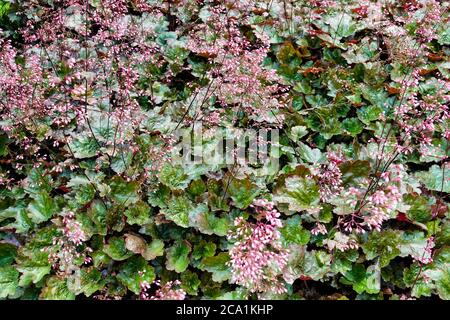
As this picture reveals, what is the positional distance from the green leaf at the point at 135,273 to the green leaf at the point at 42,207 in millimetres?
701

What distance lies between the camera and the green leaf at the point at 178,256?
298cm

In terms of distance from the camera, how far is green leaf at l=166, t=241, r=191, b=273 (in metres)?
2.98

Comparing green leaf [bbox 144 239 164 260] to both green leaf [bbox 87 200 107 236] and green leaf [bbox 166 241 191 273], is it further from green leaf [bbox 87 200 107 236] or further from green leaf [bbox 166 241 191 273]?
green leaf [bbox 87 200 107 236]

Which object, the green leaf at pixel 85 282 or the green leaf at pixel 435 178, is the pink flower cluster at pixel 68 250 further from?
the green leaf at pixel 435 178

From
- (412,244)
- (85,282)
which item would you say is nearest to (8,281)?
(85,282)

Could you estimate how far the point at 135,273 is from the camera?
298cm

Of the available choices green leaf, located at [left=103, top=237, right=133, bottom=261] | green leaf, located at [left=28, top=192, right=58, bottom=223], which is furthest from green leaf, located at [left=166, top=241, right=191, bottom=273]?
green leaf, located at [left=28, top=192, right=58, bottom=223]

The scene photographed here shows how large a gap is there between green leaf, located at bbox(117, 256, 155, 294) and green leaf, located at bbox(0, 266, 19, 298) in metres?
0.70

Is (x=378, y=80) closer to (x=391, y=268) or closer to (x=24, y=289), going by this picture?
(x=391, y=268)

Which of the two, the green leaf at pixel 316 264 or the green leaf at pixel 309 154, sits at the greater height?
the green leaf at pixel 309 154

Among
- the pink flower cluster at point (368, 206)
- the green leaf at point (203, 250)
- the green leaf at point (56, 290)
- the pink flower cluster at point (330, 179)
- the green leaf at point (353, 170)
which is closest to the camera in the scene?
the pink flower cluster at point (368, 206)

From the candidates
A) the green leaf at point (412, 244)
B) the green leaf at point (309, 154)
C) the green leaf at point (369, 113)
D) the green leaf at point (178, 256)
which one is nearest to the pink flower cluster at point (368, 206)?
the green leaf at point (412, 244)

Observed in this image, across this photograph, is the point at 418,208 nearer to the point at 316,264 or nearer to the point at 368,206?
the point at 368,206

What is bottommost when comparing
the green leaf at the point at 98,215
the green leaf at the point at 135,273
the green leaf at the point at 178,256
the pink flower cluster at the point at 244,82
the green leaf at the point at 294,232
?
the green leaf at the point at 135,273
